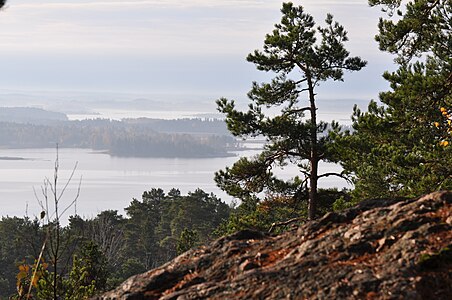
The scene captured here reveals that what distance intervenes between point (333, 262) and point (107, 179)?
5897 inches

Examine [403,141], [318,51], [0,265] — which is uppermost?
[318,51]

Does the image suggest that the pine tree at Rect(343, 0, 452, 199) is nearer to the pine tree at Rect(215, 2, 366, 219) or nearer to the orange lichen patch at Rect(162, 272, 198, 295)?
the pine tree at Rect(215, 2, 366, 219)

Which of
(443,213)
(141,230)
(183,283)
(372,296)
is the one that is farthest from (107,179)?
(372,296)

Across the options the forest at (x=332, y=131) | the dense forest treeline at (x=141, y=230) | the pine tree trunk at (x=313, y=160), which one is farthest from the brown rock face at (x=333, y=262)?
the dense forest treeline at (x=141, y=230)

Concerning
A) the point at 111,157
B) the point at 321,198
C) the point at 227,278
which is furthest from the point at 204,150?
the point at 227,278

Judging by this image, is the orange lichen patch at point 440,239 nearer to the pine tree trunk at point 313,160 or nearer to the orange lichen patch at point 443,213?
the orange lichen patch at point 443,213

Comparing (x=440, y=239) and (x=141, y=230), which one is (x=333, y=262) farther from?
(x=141, y=230)

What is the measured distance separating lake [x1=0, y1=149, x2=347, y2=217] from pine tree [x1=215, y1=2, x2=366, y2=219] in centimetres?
7191

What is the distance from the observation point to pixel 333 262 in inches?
161

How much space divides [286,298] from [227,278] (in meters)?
0.64

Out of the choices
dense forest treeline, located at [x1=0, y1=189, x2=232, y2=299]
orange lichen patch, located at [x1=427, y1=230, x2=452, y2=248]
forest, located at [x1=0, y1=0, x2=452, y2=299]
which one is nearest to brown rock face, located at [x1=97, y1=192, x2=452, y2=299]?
orange lichen patch, located at [x1=427, y1=230, x2=452, y2=248]

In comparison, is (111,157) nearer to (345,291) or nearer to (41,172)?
(41,172)

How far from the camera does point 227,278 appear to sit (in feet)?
14.4

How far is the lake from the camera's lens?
109 metres
